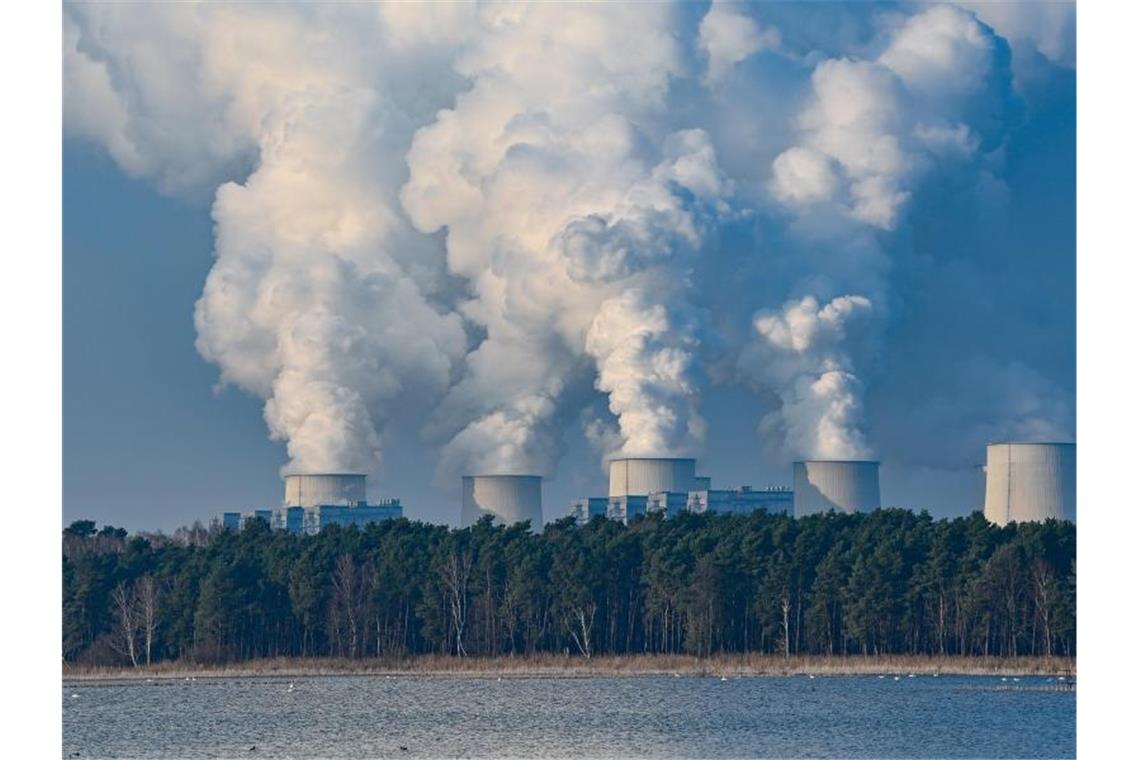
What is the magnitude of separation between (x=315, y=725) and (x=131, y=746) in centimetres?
538

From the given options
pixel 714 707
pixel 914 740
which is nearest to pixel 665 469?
pixel 714 707

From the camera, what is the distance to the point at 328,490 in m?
104

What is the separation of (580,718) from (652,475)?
3972 centimetres

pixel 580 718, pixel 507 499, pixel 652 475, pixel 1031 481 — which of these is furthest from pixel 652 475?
pixel 580 718

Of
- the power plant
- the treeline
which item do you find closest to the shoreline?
the treeline

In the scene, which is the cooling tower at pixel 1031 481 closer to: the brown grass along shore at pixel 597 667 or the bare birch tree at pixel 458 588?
the brown grass along shore at pixel 597 667

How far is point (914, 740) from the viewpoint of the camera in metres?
53.8

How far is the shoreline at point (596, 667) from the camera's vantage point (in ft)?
235

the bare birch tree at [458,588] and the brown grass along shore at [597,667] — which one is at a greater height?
the bare birch tree at [458,588]

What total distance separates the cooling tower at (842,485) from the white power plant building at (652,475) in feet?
17.3

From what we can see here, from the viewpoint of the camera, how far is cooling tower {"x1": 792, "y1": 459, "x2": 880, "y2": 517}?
9750cm

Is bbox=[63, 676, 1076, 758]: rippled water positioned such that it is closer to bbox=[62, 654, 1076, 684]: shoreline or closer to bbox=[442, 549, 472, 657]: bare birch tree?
bbox=[62, 654, 1076, 684]: shoreline

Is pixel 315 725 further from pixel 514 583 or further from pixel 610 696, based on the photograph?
pixel 514 583

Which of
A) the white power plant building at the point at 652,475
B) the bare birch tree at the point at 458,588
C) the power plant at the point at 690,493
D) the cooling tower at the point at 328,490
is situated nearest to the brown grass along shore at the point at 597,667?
the bare birch tree at the point at 458,588
